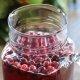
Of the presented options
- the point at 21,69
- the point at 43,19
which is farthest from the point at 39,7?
the point at 21,69

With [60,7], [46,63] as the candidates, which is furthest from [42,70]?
[60,7]

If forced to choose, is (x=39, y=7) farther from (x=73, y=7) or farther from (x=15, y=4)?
(x=73, y=7)

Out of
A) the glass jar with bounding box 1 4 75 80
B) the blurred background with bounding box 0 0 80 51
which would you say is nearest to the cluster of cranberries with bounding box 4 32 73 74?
the glass jar with bounding box 1 4 75 80

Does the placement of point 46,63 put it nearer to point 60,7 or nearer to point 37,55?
point 37,55

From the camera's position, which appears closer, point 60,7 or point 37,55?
point 37,55

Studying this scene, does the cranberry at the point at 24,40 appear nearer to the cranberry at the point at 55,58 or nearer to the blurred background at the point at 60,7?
the cranberry at the point at 55,58

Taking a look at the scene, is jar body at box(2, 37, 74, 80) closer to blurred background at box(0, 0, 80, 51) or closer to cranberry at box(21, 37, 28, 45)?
cranberry at box(21, 37, 28, 45)

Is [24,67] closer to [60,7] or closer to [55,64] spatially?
[55,64]
